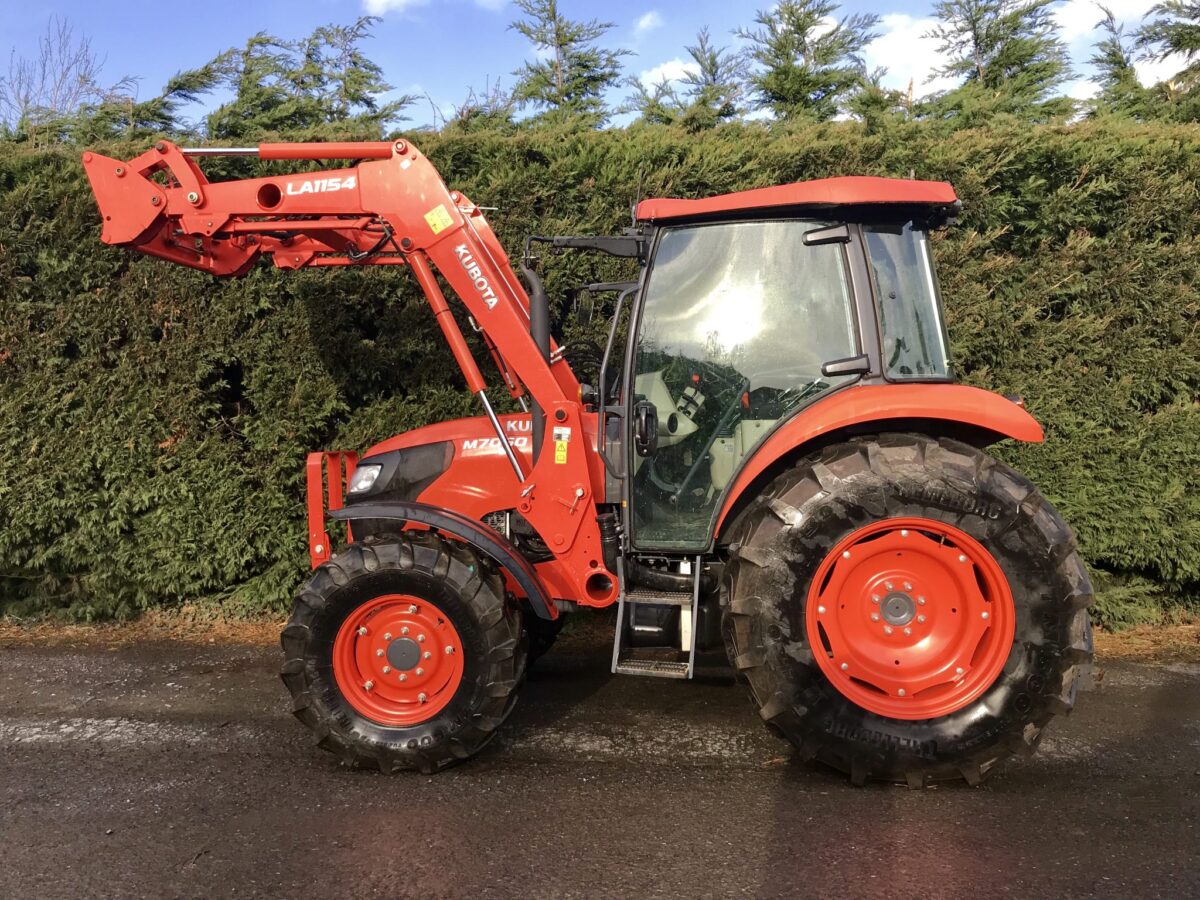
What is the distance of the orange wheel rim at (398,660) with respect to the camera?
3219mm

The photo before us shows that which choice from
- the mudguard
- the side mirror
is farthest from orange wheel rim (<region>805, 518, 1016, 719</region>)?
the mudguard

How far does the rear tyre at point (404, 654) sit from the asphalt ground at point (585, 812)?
0.15 metres

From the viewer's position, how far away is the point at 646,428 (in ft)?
10.7

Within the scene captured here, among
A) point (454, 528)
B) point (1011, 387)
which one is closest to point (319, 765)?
point (454, 528)

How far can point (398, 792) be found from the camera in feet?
9.89

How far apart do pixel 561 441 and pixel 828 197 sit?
4.49 ft

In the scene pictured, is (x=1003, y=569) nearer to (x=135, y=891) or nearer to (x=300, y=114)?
(x=135, y=891)

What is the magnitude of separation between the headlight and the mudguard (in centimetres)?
49

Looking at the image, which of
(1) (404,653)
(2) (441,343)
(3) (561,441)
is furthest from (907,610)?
(2) (441,343)

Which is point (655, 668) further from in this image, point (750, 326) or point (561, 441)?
point (750, 326)

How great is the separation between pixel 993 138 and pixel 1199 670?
3155 mm

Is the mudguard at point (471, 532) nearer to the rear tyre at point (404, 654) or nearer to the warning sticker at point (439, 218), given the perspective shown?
the rear tyre at point (404, 654)

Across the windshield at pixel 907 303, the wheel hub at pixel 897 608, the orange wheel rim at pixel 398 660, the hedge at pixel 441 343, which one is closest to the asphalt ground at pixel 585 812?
the orange wheel rim at pixel 398 660

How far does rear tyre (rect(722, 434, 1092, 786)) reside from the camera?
290 cm
